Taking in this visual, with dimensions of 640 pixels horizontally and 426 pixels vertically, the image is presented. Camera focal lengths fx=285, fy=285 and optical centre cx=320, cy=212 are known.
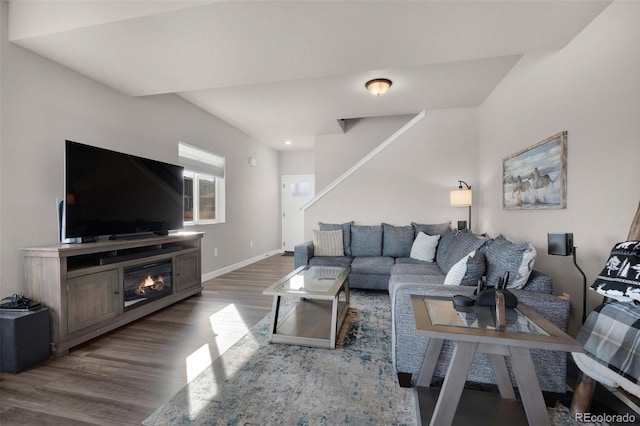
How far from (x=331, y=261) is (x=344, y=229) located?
718 millimetres

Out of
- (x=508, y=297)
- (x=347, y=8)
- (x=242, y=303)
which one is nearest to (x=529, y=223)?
(x=508, y=297)

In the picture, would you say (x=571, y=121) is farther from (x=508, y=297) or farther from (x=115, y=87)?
(x=115, y=87)

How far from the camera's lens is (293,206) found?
7.50 m

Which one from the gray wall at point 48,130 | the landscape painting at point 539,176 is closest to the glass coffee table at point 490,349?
the landscape painting at point 539,176

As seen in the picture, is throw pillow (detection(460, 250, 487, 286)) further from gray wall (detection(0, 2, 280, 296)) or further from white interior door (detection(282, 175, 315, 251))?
white interior door (detection(282, 175, 315, 251))

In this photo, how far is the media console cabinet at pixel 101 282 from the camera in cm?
214

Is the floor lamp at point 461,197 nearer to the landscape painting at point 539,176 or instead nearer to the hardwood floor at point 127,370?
the landscape painting at point 539,176

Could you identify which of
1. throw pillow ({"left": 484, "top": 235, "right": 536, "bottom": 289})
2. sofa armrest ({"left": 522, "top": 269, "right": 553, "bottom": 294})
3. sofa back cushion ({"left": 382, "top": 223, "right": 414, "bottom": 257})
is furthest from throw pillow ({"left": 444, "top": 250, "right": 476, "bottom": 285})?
sofa back cushion ({"left": 382, "top": 223, "right": 414, "bottom": 257})

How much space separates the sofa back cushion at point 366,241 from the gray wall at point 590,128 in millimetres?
1834

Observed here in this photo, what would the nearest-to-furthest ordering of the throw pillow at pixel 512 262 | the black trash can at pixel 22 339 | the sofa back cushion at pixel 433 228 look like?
the throw pillow at pixel 512 262 < the black trash can at pixel 22 339 < the sofa back cushion at pixel 433 228

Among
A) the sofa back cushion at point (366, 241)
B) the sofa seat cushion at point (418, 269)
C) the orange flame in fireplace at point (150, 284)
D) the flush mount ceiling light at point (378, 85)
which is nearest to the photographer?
the orange flame in fireplace at point (150, 284)

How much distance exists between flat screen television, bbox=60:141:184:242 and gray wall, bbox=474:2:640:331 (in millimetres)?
3864

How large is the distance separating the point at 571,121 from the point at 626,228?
0.92 metres

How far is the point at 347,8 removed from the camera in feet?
5.93
